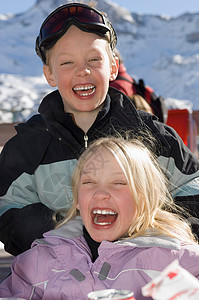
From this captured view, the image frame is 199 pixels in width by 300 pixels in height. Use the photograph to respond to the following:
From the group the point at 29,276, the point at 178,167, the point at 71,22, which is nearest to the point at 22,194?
the point at 29,276

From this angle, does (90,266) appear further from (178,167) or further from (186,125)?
(186,125)

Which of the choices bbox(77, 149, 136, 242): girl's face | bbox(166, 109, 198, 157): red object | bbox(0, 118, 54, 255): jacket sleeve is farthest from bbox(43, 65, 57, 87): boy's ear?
bbox(166, 109, 198, 157): red object

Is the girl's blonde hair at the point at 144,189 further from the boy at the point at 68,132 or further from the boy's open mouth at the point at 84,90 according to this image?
the boy's open mouth at the point at 84,90

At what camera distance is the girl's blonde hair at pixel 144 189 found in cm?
186

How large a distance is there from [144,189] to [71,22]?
2.92 feet

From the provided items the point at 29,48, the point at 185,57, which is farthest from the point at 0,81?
the point at 185,57

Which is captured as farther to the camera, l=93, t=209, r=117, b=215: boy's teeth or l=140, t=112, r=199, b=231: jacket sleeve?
l=140, t=112, r=199, b=231: jacket sleeve

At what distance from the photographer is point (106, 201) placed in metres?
1.81

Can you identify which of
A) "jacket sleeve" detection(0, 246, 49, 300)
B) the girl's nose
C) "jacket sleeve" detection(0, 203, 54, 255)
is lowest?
"jacket sleeve" detection(0, 246, 49, 300)

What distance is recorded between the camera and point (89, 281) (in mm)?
1712

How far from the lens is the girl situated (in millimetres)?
1711

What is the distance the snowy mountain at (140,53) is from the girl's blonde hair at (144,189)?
6927cm

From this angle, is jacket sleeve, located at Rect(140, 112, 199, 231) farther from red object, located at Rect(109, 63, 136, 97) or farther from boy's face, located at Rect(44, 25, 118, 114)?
red object, located at Rect(109, 63, 136, 97)

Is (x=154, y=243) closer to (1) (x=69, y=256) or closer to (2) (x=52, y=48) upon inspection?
(1) (x=69, y=256)
